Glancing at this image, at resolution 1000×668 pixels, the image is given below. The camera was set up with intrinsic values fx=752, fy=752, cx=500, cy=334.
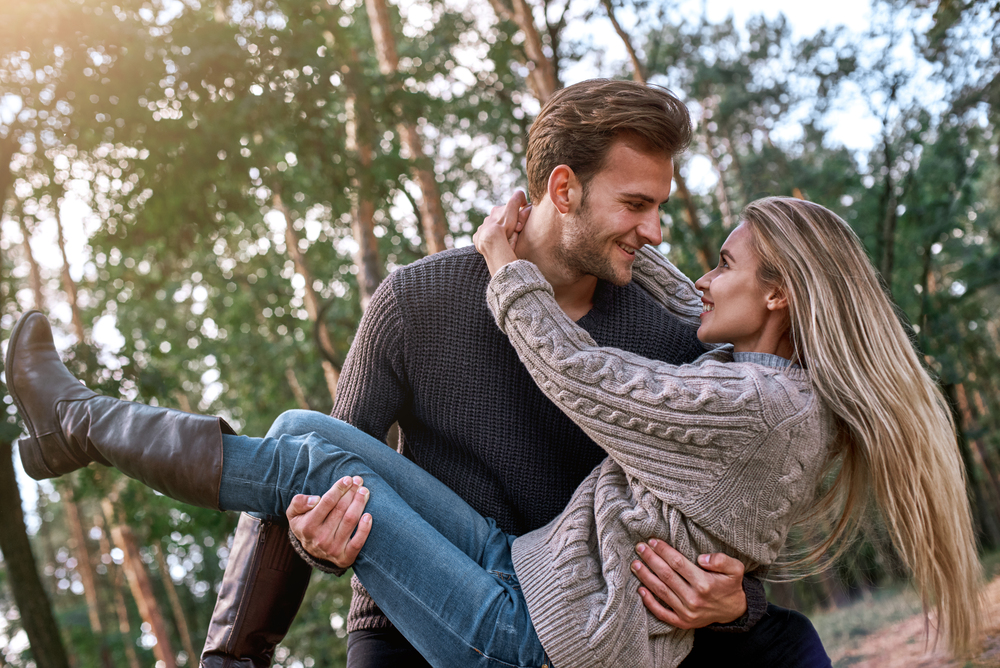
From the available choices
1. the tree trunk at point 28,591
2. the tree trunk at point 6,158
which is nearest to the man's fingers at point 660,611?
the tree trunk at point 28,591

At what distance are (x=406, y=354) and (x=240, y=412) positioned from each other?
45.7ft

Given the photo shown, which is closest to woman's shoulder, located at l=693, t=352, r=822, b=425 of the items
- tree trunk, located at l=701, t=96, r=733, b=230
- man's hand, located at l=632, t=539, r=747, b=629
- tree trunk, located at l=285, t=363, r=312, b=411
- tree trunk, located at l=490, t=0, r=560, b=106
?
man's hand, located at l=632, t=539, r=747, b=629

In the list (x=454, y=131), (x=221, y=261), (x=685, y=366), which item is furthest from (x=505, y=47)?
(x=685, y=366)

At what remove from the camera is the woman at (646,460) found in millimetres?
1964

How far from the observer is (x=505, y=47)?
1210cm

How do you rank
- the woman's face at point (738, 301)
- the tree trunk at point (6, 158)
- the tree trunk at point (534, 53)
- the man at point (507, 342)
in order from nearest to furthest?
the woman's face at point (738, 301)
the man at point (507, 342)
the tree trunk at point (6, 158)
the tree trunk at point (534, 53)

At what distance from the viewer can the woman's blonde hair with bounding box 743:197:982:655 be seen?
2053 mm

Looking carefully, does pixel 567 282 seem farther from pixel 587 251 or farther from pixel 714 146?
pixel 714 146

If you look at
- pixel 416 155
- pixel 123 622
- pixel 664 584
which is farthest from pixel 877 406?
pixel 123 622

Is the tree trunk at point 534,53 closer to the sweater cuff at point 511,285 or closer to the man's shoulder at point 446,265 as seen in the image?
the man's shoulder at point 446,265

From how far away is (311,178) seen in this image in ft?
28.9

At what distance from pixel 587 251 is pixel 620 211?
182 millimetres

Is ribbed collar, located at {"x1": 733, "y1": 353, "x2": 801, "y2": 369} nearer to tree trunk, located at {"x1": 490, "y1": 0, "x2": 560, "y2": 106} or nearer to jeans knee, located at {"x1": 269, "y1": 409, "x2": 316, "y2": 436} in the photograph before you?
jeans knee, located at {"x1": 269, "y1": 409, "x2": 316, "y2": 436}

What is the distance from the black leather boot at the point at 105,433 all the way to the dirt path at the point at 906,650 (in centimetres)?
603
